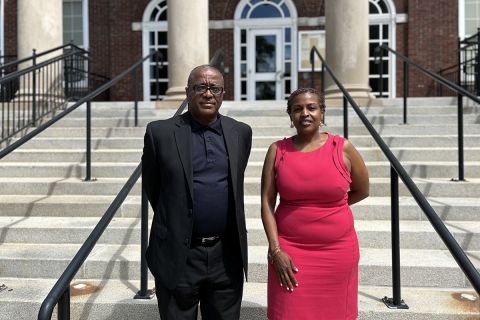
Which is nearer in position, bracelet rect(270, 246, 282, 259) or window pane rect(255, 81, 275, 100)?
bracelet rect(270, 246, 282, 259)

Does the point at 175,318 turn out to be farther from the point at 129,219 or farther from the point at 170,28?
the point at 170,28

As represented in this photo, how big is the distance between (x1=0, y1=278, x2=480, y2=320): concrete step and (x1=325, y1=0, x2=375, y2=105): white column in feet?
16.5

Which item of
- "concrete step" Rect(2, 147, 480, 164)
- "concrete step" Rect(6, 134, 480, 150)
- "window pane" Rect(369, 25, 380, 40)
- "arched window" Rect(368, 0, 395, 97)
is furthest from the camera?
"window pane" Rect(369, 25, 380, 40)

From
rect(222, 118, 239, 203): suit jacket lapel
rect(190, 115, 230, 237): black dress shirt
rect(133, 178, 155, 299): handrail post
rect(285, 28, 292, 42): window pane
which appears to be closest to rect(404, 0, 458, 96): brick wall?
rect(285, 28, 292, 42): window pane

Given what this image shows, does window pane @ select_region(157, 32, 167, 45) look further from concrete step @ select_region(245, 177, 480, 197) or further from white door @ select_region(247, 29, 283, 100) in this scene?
concrete step @ select_region(245, 177, 480, 197)

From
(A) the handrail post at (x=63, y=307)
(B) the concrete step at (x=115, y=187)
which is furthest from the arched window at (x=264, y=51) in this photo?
(A) the handrail post at (x=63, y=307)

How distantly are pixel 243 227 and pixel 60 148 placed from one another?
4.92m

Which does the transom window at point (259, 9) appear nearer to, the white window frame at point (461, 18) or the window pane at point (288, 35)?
the window pane at point (288, 35)

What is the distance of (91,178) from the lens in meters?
5.52

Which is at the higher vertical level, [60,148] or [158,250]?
[60,148]

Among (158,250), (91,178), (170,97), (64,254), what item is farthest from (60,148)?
(158,250)

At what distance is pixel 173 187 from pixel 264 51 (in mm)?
11573

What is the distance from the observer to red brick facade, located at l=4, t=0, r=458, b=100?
1248 cm

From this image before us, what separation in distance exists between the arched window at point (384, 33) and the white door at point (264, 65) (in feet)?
8.52
